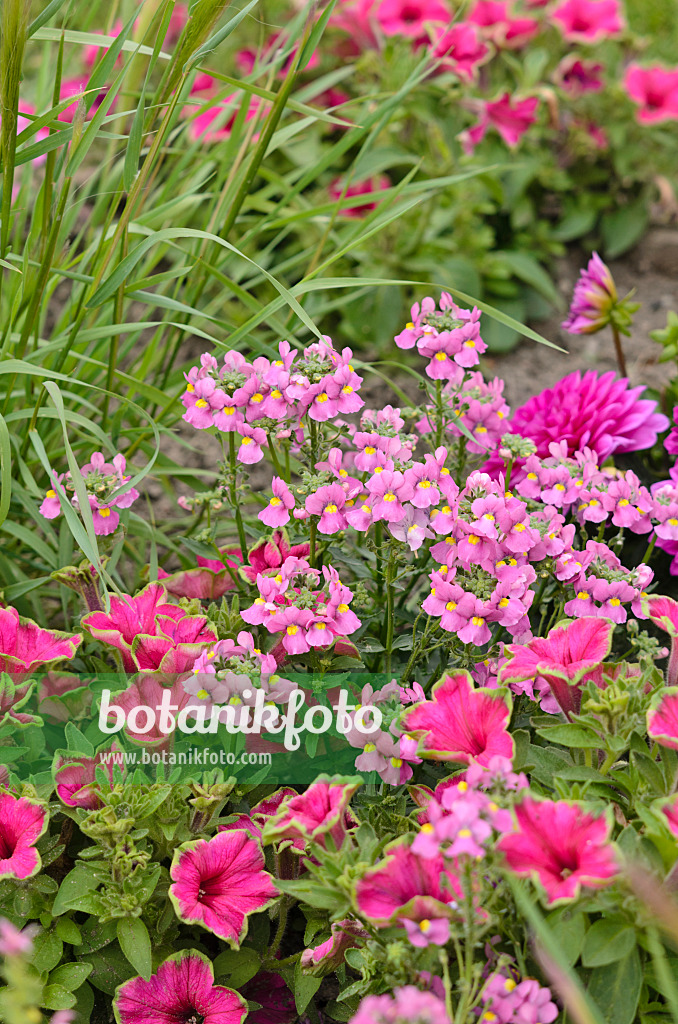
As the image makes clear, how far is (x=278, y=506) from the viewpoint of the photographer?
111cm

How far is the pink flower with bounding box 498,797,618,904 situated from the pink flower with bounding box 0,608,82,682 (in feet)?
1.85

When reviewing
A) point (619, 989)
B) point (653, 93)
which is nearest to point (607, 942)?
point (619, 989)

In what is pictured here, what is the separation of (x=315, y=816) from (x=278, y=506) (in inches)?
14.7

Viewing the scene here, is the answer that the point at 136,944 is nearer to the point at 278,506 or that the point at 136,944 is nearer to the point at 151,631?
the point at 151,631

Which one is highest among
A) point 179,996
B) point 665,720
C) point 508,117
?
point 508,117

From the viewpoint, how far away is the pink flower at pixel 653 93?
245cm

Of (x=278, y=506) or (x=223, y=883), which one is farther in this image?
(x=278, y=506)

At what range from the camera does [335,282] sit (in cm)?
123

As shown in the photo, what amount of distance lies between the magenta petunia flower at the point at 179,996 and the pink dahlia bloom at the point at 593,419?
79 cm

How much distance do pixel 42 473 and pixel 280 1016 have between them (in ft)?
3.05

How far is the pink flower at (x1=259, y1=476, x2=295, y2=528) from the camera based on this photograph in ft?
3.62

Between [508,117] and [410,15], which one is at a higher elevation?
[410,15]

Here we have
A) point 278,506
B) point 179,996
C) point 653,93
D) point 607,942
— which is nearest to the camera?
point 607,942

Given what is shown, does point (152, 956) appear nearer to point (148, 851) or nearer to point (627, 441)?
point (148, 851)
